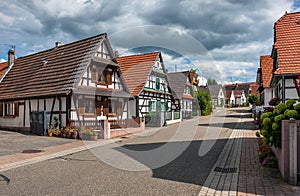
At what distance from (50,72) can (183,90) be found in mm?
19820

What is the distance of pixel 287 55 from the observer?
47.3ft

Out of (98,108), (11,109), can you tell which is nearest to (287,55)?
(98,108)

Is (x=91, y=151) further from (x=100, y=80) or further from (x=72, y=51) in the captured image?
(x=72, y=51)

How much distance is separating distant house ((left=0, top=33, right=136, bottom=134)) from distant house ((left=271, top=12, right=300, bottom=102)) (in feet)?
34.6

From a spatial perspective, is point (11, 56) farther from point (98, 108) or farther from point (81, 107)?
point (81, 107)

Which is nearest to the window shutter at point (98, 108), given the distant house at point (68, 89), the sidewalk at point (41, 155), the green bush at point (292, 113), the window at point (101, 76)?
the distant house at point (68, 89)

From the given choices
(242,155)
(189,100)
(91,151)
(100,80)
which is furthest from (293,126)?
(189,100)

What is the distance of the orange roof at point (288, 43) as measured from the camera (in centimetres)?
1378

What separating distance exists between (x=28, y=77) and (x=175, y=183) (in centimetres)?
1829

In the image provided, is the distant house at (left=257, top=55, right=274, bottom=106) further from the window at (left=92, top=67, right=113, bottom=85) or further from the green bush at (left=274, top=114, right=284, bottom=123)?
the green bush at (left=274, top=114, right=284, bottom=123)

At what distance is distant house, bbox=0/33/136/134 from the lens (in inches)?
643

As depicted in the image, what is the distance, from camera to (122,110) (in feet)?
69.5

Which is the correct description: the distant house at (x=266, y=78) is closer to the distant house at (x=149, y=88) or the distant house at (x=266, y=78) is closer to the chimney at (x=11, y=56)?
the distant house at (x=149, y=88)

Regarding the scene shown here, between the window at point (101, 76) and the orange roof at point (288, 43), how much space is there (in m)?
11.8
